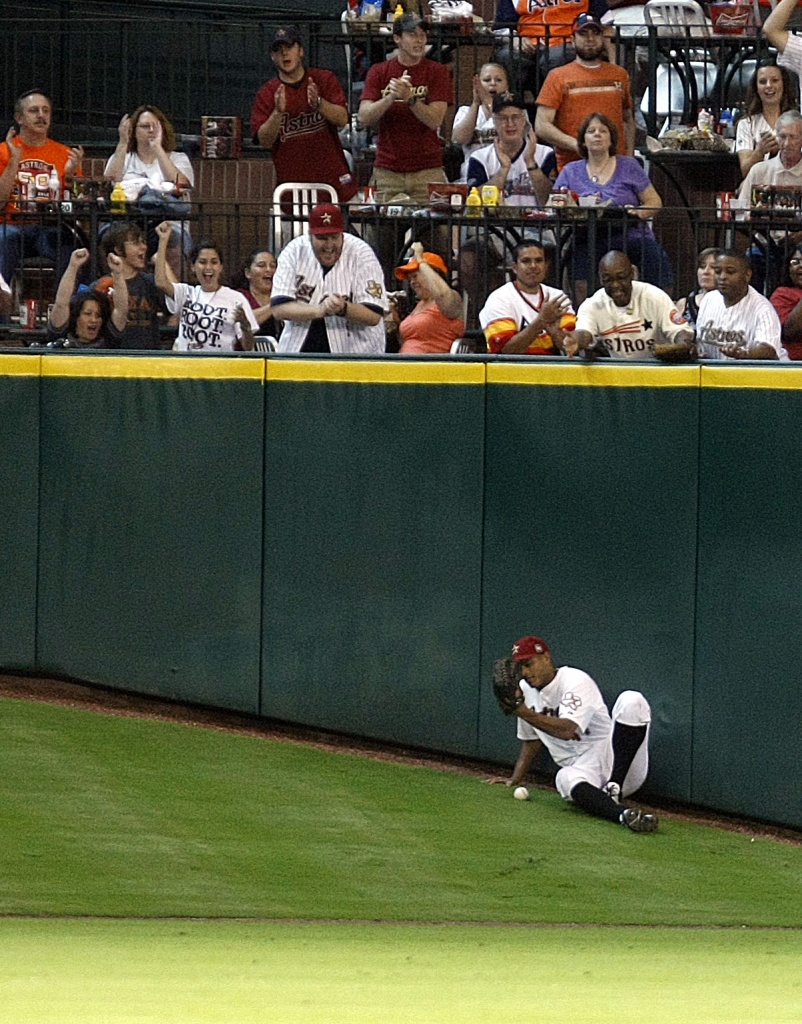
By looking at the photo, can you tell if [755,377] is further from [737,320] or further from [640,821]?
[640,821]

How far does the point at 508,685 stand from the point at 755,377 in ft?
6.56

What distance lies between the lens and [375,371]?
10.3 metres

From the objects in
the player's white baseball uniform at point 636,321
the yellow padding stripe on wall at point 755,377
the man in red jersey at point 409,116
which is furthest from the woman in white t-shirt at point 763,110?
the yellow padding stripe on wall at point 755,377

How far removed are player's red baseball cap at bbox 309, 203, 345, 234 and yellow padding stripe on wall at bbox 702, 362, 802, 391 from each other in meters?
2.75

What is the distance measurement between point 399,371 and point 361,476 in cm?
65

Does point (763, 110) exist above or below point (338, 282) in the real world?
above

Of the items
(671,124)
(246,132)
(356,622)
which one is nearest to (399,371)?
(356,622)

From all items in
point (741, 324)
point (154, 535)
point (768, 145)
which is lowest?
point (154, 535)

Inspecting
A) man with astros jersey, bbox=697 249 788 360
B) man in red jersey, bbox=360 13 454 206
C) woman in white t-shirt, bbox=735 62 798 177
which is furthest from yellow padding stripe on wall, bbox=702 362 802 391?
man in red jersey, bbox=360 13 454 206

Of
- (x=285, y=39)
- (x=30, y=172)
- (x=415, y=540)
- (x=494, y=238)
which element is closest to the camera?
(x=415, y=540)

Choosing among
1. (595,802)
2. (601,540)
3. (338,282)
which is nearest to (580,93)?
(338,282)

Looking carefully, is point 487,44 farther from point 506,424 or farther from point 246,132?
point 506,424

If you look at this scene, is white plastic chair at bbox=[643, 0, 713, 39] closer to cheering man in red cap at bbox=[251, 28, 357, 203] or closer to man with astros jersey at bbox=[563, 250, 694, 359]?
cheering man in red cap at bbox=[251, 28, 357, 203]

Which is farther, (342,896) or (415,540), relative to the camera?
(415,540)
